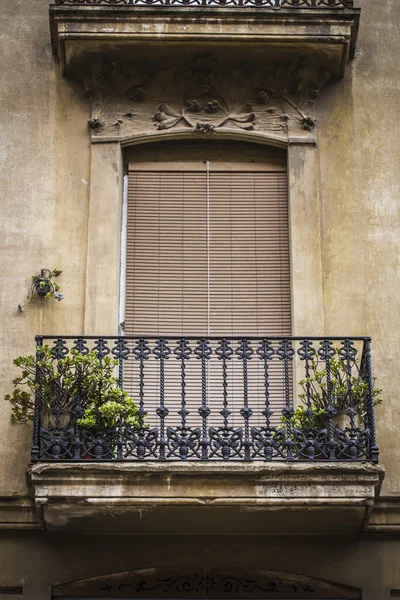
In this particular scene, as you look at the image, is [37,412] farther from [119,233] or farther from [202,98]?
[202,98]

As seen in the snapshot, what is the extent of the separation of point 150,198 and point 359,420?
318 cm

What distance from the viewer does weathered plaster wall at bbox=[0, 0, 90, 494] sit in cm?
1035

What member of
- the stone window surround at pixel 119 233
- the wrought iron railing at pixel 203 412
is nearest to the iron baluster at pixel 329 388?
the wrought iron railing at pixel 203 412

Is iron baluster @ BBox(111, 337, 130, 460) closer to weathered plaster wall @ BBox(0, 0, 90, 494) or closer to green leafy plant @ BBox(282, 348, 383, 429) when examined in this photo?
weathered plaster wall @ BBox(0, 0, 90, 494)

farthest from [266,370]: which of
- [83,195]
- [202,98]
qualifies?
[202,98]

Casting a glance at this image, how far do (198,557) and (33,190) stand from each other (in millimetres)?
3813

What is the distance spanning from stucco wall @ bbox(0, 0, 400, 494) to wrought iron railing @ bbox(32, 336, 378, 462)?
446 mm

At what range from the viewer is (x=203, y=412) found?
9.30 meters

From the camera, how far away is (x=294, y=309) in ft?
34.7

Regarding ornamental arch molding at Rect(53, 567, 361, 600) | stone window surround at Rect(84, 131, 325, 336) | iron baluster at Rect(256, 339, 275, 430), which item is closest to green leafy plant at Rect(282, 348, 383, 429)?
iron baluster at Rect(256, 339, 275, 430)

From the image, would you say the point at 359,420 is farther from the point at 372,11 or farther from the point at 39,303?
the point at 372,11

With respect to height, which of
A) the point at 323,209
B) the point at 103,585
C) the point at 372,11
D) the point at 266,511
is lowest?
the point at 103,585

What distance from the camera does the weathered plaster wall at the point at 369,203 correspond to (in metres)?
10.3

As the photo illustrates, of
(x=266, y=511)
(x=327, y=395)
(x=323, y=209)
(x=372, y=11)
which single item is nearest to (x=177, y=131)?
(x=323, y=209)
